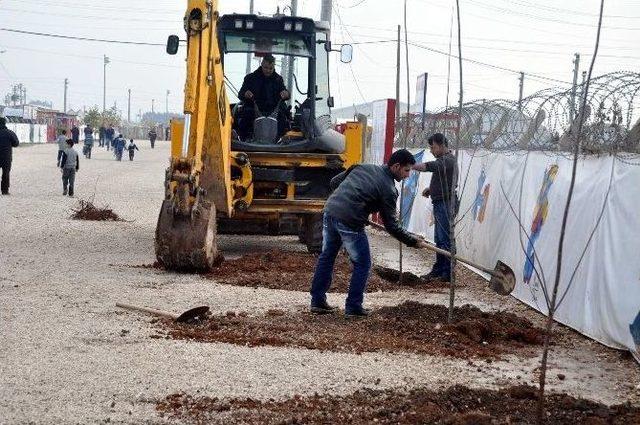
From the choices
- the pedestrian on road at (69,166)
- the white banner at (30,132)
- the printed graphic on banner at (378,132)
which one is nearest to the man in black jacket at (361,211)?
the printed graphic on banner at (378,132)

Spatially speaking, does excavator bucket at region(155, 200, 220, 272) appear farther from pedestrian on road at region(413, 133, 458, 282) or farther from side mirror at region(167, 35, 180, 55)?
pedestrian on road at region(413, 133, 458, 282)

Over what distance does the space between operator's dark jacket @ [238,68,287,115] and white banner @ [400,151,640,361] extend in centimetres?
346

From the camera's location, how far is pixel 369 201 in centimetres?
970

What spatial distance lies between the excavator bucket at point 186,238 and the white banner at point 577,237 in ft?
12.5

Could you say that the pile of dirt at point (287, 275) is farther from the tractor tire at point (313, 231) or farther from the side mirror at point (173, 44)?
the side mirror at point (173, 44)

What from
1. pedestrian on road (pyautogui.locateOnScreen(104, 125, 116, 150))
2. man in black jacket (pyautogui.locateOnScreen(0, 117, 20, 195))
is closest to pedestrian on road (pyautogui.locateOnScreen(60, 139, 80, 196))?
man in black jacket (pyautogui.locateOnScreen(0, 117, 20, 195))

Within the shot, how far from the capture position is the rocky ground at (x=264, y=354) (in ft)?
20.6

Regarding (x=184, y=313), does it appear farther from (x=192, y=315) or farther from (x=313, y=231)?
(x=313, y=231)

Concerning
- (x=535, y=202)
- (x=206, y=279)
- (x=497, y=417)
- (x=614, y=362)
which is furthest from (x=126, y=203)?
(x=497, y=417)

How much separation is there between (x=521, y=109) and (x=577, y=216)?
1.92 meters

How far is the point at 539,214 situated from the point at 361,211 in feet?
9.36

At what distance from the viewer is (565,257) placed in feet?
33.7

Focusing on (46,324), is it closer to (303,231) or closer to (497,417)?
(497,417)

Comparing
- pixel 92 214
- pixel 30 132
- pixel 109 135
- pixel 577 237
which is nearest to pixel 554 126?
pixel 577 237
